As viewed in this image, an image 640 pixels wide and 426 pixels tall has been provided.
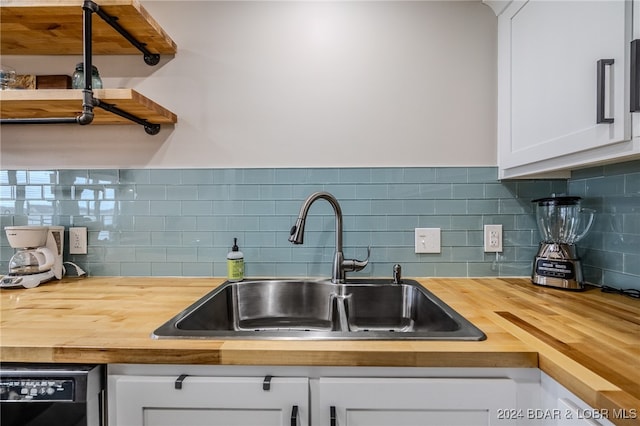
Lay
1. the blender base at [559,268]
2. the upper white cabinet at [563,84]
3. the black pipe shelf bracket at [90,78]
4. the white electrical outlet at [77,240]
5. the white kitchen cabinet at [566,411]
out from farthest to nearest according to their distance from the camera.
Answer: the white electrical outlet at [77,240] < the blender base at [559,268] < the black pipe shelf bracket at [90,78] < the upper white cabinet at [563,84] < the white kitchen cabinet at [566,411]

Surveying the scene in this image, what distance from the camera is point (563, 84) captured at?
1039 mm

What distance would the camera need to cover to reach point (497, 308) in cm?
104

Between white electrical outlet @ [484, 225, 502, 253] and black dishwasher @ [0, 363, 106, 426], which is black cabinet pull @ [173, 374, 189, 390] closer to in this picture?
black dishwasher @ [0, 363, 106, 426]

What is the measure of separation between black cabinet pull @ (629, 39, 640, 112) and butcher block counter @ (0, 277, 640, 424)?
551 millimetres

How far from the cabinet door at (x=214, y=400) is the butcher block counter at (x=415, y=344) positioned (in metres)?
0.05

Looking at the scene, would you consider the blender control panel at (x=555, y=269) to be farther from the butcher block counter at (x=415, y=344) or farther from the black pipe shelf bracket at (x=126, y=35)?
the black pipe shelf bracket at (x=126, y=35)

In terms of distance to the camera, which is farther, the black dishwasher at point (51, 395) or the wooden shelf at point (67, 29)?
the wooden shelf at point (67, 29)

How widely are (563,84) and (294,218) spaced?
105cm

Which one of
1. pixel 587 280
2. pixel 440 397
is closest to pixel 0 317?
pixel 440 397

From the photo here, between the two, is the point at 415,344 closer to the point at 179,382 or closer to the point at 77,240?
the point at 179,382

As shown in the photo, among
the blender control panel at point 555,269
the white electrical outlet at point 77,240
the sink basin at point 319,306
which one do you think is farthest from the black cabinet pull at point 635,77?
the white electrical outlet at point 77,240

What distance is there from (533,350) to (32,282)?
169cm

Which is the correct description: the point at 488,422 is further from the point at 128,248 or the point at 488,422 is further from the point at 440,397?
the point at 128,248

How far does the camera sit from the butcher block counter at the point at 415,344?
0.67m
